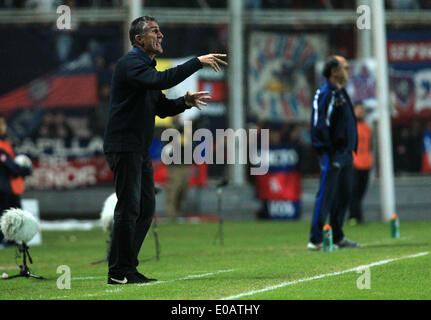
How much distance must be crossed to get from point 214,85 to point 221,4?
2090mm

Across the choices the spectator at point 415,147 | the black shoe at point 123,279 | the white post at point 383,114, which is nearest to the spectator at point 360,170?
the white post at point 383,114

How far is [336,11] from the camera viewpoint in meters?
27.5

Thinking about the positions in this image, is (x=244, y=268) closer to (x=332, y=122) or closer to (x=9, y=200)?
(x=332, y=122)

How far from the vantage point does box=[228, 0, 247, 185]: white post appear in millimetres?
26797

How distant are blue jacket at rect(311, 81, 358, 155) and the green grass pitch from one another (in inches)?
52.9

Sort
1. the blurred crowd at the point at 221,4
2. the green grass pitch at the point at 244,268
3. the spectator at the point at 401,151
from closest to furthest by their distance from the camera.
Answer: the green grass pitch at the point at 244,268 → the blurred crowd at the point at 221,4 → the spectator at the point at 401,151

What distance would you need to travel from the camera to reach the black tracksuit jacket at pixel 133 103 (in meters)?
9.62

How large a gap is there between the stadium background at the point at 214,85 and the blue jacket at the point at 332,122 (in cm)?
973

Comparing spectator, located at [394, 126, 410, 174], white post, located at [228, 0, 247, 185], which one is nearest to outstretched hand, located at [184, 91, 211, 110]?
white post, located at [228, 0, 247, 185]

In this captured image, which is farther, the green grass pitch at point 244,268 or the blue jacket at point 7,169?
the blue jacket at point 7,169

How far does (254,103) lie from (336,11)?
10.6 feet

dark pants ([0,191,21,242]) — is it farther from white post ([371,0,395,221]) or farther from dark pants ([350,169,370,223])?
white post ([371,0,395,221])

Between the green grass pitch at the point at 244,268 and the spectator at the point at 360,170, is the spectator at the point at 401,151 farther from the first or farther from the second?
the green grass pitch at the point at 244,268

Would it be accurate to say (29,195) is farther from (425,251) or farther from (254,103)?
(425,251)
